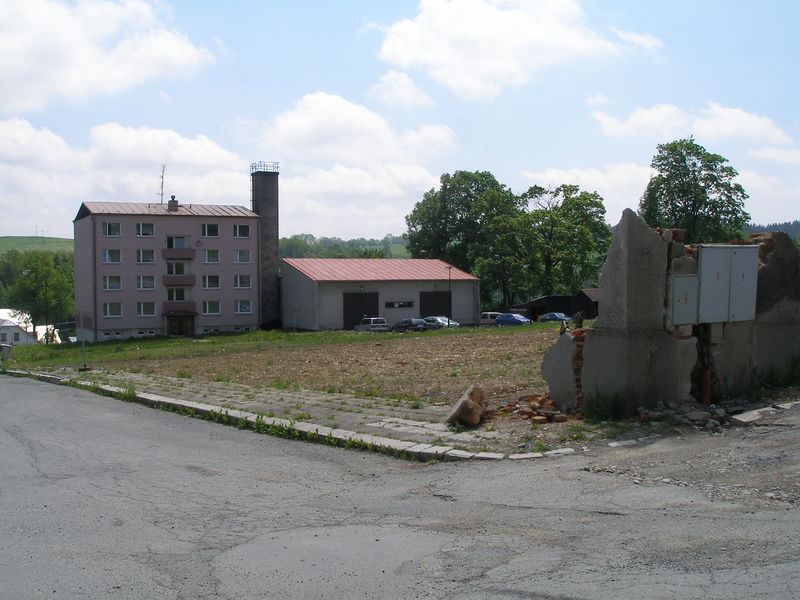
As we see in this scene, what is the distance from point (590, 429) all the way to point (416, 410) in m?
3.86

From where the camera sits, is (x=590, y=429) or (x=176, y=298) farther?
(x=176, y=298)

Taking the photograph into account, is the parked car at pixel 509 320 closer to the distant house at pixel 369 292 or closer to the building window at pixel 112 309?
the distant house at pixel 369 292

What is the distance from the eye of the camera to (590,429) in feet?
31.3

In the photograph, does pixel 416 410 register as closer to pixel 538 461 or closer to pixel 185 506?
pixel 538 461

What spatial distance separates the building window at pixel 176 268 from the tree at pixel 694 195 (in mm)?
41280

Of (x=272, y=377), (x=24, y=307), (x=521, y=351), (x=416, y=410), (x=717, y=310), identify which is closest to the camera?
(x=717, y=310)

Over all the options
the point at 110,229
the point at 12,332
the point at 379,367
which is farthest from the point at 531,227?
the point at 12,332

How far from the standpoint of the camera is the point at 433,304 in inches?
2717

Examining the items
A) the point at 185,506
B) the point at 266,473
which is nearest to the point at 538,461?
the point at 266,473

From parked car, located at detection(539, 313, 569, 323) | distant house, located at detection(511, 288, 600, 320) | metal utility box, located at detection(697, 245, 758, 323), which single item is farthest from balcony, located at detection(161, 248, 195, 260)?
metal utility box, located at detection(697, 245, 758, 323)

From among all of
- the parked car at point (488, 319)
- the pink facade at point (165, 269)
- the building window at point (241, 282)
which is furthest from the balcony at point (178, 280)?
the parked car at point (488, 319)

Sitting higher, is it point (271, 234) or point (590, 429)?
point (271, 234)

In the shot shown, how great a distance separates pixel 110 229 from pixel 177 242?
5834 mm

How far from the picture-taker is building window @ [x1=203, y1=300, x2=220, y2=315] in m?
66.8
